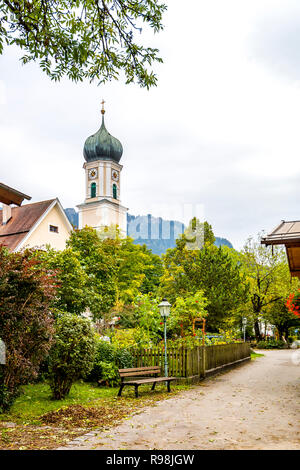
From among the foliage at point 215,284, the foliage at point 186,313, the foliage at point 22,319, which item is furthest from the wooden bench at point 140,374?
the foliage at point 215,284

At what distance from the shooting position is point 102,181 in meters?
71.6

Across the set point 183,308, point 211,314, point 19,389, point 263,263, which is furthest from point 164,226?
point 19,389

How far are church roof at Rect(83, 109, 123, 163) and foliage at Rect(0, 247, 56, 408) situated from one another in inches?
2508

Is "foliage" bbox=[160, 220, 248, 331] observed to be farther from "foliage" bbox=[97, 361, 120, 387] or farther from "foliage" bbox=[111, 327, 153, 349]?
"foliage" bbox=[97, 361, 120, 387]

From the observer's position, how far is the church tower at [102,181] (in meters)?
71.2

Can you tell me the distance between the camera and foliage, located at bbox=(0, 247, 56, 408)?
8.55 metres

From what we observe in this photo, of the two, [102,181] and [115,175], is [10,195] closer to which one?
[102,181]

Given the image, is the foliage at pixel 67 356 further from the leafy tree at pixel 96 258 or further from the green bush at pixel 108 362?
the leafy tree at pixel 96 258

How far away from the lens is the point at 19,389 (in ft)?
29.0

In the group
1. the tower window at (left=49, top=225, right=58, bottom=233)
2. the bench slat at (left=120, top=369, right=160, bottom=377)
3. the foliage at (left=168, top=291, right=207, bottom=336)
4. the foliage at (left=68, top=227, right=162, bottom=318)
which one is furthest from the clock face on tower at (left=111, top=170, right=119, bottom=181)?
the bench slat at (left=120, top=369, right=160, bottom=377)

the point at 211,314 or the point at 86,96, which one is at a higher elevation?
the point at 86,96

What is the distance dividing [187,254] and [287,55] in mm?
34005

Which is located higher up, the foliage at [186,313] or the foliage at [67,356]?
the foliage at [186,313]

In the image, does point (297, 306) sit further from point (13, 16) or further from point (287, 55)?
point (13, 16)
